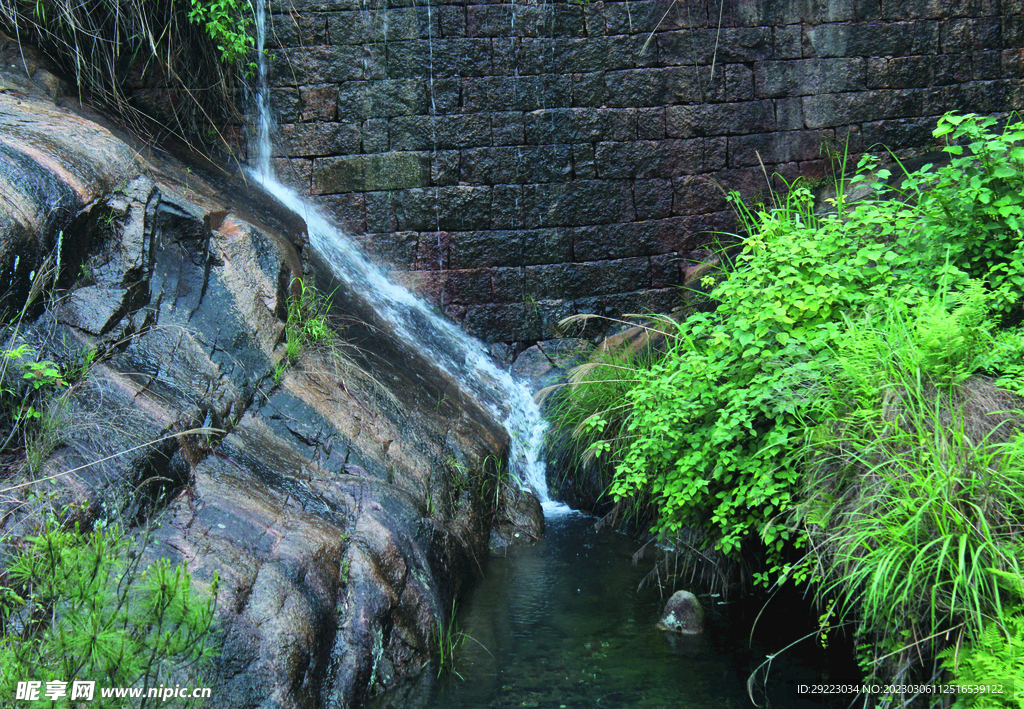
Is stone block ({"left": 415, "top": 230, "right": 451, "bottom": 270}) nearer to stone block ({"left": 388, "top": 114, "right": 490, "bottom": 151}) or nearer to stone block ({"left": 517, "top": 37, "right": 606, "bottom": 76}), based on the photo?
stone block ({"left": 388, "top": 114, "right": 490, "bottom": 151})

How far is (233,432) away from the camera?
3289mm

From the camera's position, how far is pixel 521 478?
16.5 ft

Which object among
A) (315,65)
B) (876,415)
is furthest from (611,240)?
(876,415)

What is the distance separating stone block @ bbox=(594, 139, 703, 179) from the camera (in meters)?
6.07

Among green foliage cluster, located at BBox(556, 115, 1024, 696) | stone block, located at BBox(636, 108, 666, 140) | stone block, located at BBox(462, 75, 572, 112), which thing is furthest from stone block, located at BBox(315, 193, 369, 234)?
green foliage cluster, located at BBox(556, 115, 1024, 696)

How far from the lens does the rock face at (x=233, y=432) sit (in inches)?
104

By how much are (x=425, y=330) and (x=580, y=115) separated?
88.4 inches

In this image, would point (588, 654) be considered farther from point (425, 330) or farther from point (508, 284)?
point (508, 284)

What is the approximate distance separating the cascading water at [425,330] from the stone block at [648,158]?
1.92m

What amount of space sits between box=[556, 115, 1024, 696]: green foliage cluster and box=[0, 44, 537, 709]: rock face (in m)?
1.13

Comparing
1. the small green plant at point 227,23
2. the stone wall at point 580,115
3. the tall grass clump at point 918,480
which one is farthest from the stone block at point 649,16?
the tall grass clump at point 918,480

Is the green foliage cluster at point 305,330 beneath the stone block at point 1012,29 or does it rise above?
beneath

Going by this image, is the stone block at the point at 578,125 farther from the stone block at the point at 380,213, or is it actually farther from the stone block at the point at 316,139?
the stone block at the point at 316,139

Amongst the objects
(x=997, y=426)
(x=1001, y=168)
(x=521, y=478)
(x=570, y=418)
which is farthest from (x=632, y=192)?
(x=997, y=426)
